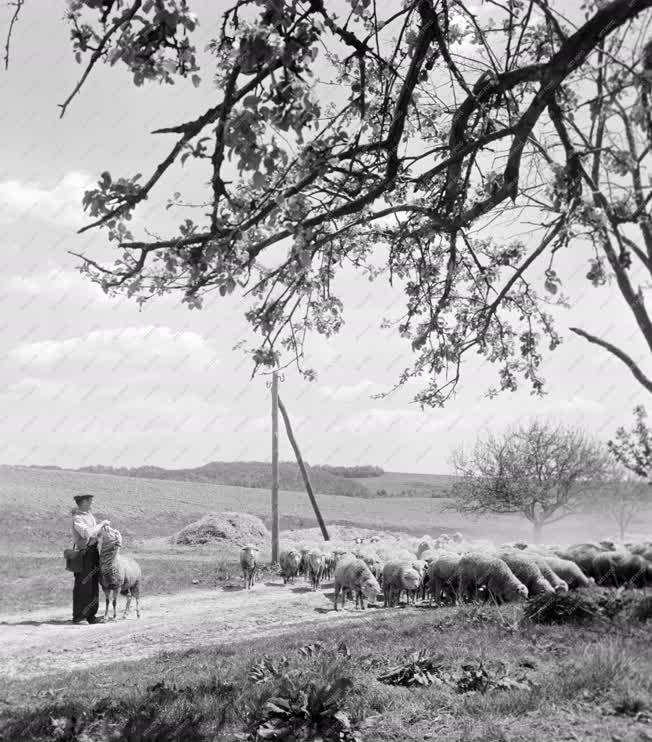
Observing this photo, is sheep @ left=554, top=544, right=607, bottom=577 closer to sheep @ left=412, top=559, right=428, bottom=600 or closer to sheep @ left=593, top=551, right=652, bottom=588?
sheep @ left=593, top=551, right=652, bottom=588

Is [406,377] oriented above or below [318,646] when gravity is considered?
above

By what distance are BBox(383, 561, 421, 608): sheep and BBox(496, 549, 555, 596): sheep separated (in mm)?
1920

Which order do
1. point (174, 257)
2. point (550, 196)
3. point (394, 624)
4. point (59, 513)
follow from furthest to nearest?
point (59, 513) < point (394, 624) < point (550, 196) < point (174, 257)

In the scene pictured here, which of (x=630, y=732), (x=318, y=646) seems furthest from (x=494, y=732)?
(x=318, y=646)

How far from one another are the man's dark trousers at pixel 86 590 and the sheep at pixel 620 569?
451 inches

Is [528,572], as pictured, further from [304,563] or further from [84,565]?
[84,565]

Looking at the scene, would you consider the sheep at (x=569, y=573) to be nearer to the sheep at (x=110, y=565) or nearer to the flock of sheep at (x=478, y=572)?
the flock of sheep at (x=478, y=572)

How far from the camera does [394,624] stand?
34.6 ft

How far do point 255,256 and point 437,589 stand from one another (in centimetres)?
1118

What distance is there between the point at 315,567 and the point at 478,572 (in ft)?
21.6

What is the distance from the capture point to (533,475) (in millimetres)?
38938

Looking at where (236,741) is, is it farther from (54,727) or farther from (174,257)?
(174,257)

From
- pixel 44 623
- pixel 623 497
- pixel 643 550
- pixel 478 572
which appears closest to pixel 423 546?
pixel 643 550

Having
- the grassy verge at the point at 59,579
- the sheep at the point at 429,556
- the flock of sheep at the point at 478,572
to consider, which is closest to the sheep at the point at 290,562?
the flock of sheep at the point at 478,572
